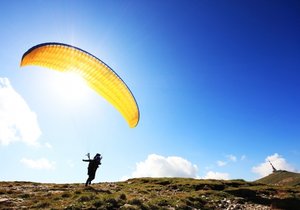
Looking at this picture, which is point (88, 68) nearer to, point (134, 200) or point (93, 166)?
point (93, 166)

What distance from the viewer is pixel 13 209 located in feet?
39.7

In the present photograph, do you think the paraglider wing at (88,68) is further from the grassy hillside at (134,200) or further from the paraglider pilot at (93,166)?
the grassy hillside at (134,200)

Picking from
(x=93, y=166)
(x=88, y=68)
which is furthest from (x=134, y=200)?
(x=88, y=68)

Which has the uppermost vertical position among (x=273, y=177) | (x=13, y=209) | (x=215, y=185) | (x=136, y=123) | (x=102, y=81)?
(x=273, y=177)

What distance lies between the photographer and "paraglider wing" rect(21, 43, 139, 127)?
51.6ft

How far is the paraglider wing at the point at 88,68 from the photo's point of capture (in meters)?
15.7

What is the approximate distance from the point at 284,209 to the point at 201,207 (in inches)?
196

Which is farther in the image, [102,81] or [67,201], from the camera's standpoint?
[102,81]

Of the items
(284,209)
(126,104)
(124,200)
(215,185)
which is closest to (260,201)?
(284,209)

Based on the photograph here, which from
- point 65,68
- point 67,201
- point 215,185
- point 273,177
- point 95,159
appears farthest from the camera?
point 273,177

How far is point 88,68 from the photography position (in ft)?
56.6

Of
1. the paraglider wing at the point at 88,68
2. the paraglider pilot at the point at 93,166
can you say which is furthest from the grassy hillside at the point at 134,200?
the paraglider wing at the point at 88,68

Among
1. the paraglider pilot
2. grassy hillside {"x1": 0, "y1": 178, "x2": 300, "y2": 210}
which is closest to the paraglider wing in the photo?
the paraglider pilot

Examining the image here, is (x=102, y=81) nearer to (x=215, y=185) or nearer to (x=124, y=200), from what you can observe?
(x=124, y=200)
